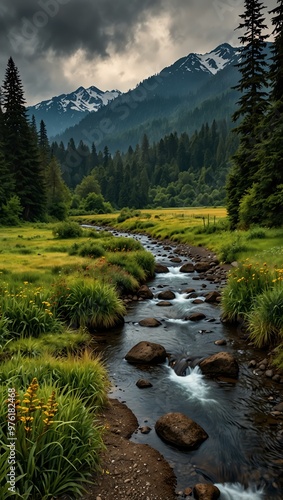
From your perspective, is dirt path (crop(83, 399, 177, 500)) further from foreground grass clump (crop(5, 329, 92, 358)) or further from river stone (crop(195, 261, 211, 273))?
river stone (crop(195, 261, 211, 273))

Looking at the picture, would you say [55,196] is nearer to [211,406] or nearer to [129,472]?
[211,406]

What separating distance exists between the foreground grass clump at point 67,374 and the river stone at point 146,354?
2.54 meters

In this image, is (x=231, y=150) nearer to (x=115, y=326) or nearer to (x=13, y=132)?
(x=13, y=132)

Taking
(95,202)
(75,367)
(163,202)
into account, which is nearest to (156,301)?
(75,367)

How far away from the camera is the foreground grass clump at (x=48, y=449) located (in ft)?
14.5

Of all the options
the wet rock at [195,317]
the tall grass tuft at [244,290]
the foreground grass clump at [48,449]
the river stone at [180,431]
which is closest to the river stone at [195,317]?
the wet rock at [195,317]

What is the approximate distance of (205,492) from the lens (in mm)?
5406

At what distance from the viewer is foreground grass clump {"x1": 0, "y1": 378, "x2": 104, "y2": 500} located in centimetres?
443

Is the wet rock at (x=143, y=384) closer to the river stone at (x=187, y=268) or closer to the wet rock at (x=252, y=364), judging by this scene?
the wet rock at (x=252, y=364)

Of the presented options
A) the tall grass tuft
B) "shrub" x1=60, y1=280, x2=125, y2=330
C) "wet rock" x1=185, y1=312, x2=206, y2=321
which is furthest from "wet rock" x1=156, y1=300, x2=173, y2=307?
the tall grass tuft

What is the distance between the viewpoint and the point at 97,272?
17.6 metres

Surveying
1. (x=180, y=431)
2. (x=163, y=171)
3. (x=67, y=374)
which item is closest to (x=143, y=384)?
(x=180, y=431)

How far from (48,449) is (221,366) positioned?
5895mm

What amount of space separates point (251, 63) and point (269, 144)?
47.9ft
